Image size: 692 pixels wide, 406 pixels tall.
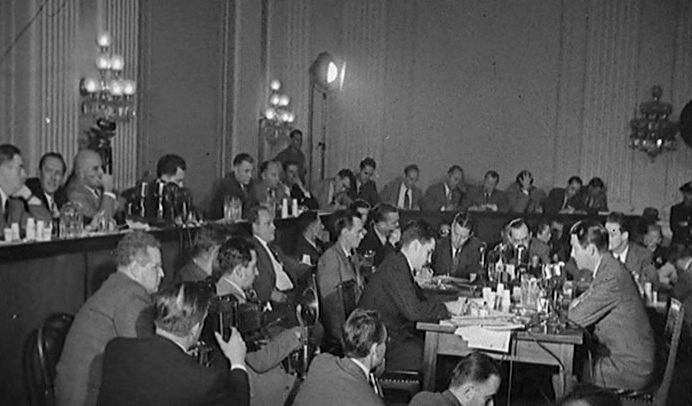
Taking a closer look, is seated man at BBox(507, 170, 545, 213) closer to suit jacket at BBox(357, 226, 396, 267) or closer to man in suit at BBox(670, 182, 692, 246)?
man in suit at BBox(670, 182, 692, 246)

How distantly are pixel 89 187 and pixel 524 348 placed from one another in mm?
4095

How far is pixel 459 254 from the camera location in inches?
330

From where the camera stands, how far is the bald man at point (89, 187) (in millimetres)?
7461

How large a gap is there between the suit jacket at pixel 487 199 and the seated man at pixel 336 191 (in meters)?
2.03

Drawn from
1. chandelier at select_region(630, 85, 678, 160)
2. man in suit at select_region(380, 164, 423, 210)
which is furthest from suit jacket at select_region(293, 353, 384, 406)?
chandelier at select_region(630, 85, 678, 160)

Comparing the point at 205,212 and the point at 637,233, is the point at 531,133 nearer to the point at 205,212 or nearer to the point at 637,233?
the point at 637,233

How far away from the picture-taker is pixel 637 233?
477 inches

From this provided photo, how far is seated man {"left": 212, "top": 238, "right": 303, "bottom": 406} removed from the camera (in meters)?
4.61

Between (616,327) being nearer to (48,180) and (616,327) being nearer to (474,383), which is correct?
(474,383)

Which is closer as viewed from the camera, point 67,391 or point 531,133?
point 67,391

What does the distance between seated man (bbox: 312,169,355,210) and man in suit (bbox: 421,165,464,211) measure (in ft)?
4.74

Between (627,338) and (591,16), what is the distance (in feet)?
32.3

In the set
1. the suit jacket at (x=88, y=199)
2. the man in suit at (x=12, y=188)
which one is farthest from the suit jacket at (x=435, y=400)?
the suit jacket at (x=88, y=199)

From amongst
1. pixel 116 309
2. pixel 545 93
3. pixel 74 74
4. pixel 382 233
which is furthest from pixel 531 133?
pixel 116 309
